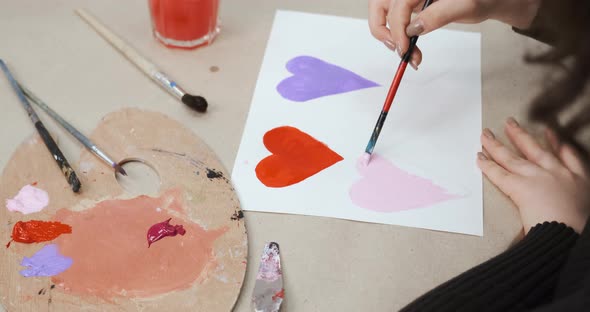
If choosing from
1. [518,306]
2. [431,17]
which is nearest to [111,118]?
[431,17]

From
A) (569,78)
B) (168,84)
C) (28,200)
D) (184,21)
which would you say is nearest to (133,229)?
(28,200)

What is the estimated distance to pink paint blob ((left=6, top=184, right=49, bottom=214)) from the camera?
0.74 meters

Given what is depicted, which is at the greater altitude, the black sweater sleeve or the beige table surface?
the beige table surface

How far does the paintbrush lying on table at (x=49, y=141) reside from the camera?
766 millimetres

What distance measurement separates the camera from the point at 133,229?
74 cm

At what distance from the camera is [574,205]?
0.78 metres

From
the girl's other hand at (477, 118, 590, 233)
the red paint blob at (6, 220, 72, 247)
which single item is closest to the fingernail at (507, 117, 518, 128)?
the girl's other hand at (477, 118, 590, 233)

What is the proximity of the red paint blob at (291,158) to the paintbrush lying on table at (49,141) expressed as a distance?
24 cm

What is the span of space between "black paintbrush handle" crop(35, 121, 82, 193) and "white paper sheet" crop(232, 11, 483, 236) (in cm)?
21

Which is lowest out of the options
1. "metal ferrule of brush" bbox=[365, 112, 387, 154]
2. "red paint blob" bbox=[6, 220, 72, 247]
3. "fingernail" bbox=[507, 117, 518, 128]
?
"red paint blob" bbox=[6, 220, 72, 247]

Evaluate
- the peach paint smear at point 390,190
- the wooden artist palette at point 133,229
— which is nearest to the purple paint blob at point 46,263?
the wooden artist palette at point 133,229

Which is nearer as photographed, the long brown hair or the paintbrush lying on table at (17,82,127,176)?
the long brown hair

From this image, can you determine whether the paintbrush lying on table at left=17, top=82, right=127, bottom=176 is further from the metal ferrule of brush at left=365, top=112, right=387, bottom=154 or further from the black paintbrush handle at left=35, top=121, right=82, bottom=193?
the metal ferrule of brush at left=365, top=112, right=387, bottom=154

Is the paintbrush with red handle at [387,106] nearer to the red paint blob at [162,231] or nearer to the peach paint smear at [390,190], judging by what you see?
the peach paint smear at [390,190]
